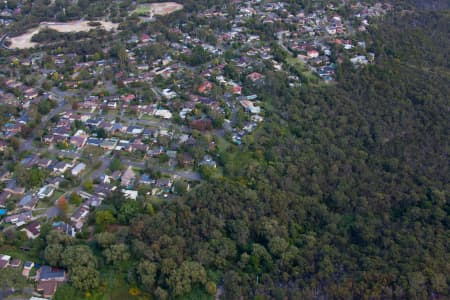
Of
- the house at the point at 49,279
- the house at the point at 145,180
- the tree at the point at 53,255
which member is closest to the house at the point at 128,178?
the house at the point at 145,180

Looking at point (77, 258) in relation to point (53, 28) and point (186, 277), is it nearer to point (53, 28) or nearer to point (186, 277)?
point (186, 277)

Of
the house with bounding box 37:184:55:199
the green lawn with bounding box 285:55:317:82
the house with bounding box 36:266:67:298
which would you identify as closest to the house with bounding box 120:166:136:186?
the house with bounding box 37:184:55:199

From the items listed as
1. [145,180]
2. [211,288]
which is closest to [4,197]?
[145,180]

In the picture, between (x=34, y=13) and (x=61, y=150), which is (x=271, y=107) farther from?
(x=34, y=13)

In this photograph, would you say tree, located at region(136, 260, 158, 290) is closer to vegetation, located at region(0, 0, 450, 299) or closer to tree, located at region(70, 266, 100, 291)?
vegetation, located at region(0, 0, 450, 299)

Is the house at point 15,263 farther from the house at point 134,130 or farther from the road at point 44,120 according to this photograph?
the house at point 134,130

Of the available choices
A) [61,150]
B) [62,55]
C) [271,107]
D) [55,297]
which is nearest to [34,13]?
[62,55]
